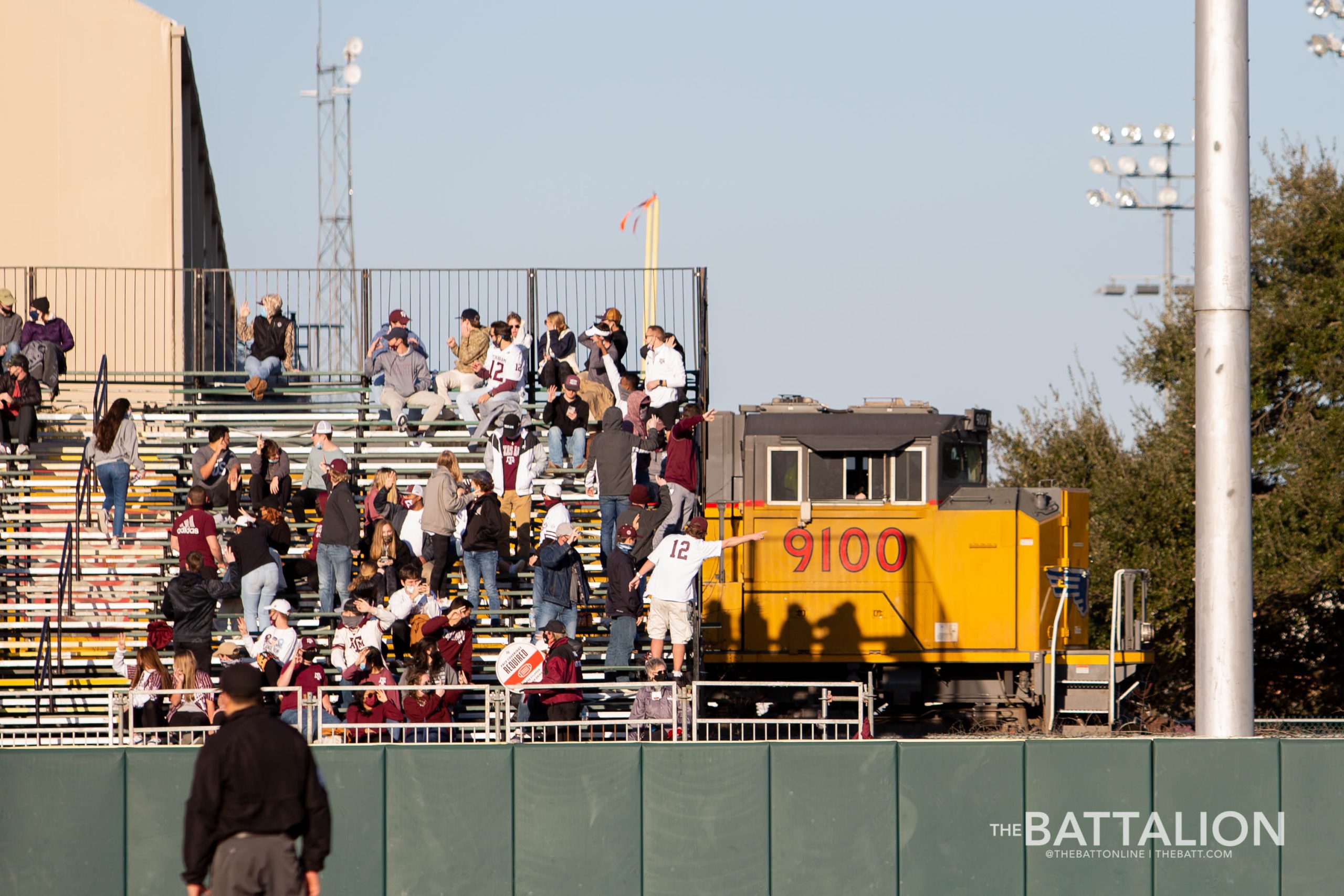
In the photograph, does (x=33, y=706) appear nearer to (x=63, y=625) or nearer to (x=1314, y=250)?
(x=63, y=625)

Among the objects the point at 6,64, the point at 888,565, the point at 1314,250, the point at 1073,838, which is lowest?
the point at 1073,838

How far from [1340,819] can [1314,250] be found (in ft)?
75.2

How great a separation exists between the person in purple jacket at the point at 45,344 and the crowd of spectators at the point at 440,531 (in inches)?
30.5

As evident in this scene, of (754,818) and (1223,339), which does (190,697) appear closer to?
(754,818)

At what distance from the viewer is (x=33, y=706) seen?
746 inches

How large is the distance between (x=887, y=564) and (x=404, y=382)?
6.09 meters

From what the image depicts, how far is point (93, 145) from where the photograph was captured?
2897cm

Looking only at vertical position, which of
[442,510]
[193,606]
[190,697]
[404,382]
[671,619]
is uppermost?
[404,382]

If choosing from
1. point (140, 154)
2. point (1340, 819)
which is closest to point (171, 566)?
point (140, 154)

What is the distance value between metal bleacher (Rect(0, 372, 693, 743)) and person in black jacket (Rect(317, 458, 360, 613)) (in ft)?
1.21

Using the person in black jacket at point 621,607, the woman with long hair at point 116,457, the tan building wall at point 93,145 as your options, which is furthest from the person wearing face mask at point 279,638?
the tan building wall at point 93,145

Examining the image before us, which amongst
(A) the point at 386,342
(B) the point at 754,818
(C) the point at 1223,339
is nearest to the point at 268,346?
(A) the point at 386,342

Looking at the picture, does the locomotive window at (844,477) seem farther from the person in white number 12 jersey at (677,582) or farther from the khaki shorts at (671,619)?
the khaki shorts at (671,619)

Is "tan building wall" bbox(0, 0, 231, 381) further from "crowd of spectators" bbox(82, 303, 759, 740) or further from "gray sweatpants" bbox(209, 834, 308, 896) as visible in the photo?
"gray sweatpants" bbox(209, 834, 308, 896)
